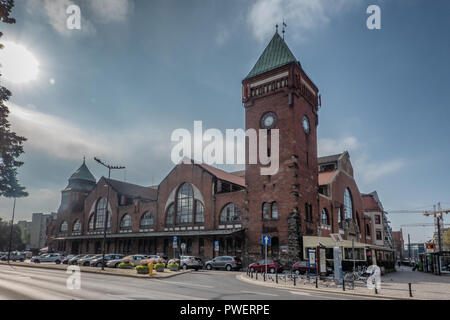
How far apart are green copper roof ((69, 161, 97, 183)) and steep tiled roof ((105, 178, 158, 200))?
11.8 m

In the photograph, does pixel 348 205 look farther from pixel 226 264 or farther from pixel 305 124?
pixel 226 264

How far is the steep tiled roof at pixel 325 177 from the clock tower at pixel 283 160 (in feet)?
17.4

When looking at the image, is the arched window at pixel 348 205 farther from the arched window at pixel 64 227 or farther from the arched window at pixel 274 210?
the arched window at pixel 64 227

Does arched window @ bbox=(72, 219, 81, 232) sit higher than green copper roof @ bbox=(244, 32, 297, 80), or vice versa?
green copper roof @ bbox=(244, 32, 297, 80)

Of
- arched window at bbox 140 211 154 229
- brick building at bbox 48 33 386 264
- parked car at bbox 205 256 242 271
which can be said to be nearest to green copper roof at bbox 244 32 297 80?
brick building at bbox 48 33 386 264

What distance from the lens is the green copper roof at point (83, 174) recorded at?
74.4 metres

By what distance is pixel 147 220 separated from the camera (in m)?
54.8

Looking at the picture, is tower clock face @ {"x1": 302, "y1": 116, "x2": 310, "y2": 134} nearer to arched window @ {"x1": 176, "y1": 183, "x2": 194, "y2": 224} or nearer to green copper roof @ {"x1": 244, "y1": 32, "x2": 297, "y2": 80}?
green copper roof @ {"x1": 244, "y1": 32, "x2": 297, "y2": 80}

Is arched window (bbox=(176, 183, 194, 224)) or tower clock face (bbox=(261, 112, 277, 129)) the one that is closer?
tower clock face (bbox=(261, 112, 277, 129))

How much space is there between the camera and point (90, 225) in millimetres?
65188

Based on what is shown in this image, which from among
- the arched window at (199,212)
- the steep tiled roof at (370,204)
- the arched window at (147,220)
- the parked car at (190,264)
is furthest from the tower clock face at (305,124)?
the steep tiled roof at (370,204)

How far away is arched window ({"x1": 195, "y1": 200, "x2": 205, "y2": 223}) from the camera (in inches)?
1859

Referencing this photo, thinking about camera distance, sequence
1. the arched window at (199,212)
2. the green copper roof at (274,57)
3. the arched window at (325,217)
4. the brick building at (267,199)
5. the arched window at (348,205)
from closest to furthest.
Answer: the brick building at (267,199), the green copper roof at (274,57), the arched window at (325,217), the arched window at (199,212), the arched window at (348,205)
